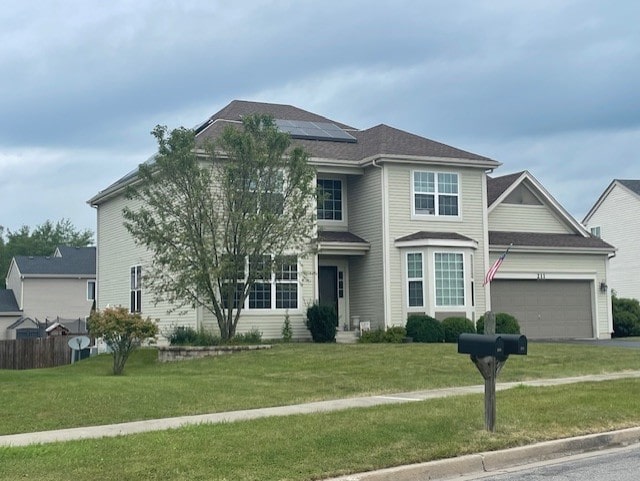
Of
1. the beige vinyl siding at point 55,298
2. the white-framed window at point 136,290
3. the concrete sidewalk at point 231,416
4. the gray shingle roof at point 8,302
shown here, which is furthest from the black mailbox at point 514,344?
the gray shingle roof at point 8,302

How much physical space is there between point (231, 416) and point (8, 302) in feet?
149

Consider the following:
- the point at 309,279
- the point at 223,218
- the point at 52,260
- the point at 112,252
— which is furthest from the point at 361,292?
the point at 52,260

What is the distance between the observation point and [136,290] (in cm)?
3159

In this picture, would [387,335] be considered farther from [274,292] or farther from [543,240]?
[543,240]

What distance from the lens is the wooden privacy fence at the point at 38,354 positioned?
3223 centimetres

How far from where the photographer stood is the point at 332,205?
30719mm

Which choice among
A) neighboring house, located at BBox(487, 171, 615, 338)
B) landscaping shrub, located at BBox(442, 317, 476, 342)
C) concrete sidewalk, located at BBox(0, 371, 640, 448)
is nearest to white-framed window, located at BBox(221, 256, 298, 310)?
landscaping shrub, located at BBox(442, 317, 476, 342)

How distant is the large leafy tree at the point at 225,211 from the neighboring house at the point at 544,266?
951cm

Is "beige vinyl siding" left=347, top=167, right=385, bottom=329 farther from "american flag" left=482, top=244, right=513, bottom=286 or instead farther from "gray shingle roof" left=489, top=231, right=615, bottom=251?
"gray shingle roof" left=489, top=231, right=615, bottom=251

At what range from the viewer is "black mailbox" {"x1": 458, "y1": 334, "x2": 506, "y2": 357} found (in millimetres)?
10369

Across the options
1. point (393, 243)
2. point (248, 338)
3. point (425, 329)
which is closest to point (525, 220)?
point (393, 243)

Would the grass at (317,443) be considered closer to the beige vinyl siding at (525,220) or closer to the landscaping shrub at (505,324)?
the landscaping shrub at (505,324)

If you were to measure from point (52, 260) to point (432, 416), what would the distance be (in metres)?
48.3

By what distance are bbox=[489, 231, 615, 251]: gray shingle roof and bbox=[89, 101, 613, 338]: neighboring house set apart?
0.09 meters
